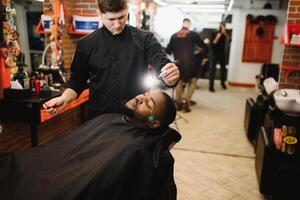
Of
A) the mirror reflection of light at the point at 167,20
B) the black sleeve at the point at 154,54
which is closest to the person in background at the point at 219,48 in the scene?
the mirror reflection of light at the point at 167,20

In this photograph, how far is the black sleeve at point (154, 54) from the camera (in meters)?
1.72

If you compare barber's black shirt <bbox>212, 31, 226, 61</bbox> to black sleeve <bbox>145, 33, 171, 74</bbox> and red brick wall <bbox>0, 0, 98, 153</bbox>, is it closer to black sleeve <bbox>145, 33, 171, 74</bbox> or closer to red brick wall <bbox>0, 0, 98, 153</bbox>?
red brick wall <bbox>0, 0, 98, 153</bbox>

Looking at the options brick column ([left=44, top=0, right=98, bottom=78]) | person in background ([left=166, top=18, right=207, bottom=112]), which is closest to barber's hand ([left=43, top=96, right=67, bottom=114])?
brick column ([left=44, top=0, right=98, bottom=78])

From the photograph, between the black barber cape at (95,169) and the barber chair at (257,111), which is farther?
the barber chair at (257,111)

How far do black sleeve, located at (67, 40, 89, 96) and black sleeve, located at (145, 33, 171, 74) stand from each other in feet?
1.24

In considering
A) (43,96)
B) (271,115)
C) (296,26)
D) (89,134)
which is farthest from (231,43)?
(89,134)

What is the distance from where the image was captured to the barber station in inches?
49.9

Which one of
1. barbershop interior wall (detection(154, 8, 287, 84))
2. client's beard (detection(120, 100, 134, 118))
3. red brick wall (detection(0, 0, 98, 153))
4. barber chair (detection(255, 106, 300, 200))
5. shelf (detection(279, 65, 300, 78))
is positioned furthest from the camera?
barbershop interior wall (detection(154, 8, 287, 84))

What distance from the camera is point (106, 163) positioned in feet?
4.07

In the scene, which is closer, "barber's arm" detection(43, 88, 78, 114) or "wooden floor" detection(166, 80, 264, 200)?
"barber's arm" detection(43, 88, 78, 114)

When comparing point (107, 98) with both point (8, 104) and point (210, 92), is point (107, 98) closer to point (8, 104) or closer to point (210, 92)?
point (8, 104)

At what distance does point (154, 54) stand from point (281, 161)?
55.2 inches

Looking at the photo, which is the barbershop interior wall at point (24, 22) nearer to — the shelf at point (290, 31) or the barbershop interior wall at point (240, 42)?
the shelf at point (290, 31)

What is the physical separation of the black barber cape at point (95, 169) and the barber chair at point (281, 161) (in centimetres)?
128
